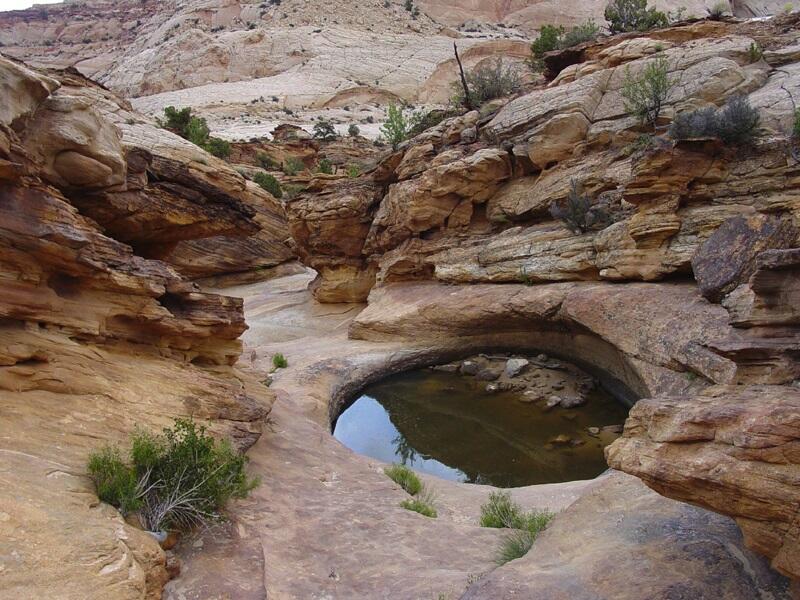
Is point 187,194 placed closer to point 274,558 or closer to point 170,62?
point 274,558

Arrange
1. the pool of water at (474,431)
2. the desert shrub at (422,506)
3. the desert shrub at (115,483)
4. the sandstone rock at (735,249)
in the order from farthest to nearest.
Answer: the pool of water at (474,431), the sandstone rock at (735,249), the desert shrub at (422,506), the desert shrub at (115,483)

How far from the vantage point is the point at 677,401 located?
17.2ft

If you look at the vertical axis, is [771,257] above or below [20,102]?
below

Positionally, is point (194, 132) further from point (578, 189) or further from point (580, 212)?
point (580, 212)

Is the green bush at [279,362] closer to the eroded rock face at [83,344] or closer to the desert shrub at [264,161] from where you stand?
the eroded rock face at [83,344]

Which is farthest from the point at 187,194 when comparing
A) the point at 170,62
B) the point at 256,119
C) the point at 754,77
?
the point at 170,62

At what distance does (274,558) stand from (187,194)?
7739mm

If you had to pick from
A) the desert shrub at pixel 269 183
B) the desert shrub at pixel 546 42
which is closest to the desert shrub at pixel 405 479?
the desert shrub at pixel 546 42

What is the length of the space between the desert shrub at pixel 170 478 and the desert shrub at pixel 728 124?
13.7 m

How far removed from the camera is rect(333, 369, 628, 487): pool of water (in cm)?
1139

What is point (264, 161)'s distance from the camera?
40344 mm

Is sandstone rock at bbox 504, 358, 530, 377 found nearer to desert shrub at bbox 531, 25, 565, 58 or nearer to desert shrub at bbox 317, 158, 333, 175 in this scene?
desert shrub at bbox 531, 25, 565, 58

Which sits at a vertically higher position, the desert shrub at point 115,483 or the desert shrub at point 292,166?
the desert shrub at point 292,166

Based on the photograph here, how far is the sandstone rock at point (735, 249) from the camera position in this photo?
918 centimetres
